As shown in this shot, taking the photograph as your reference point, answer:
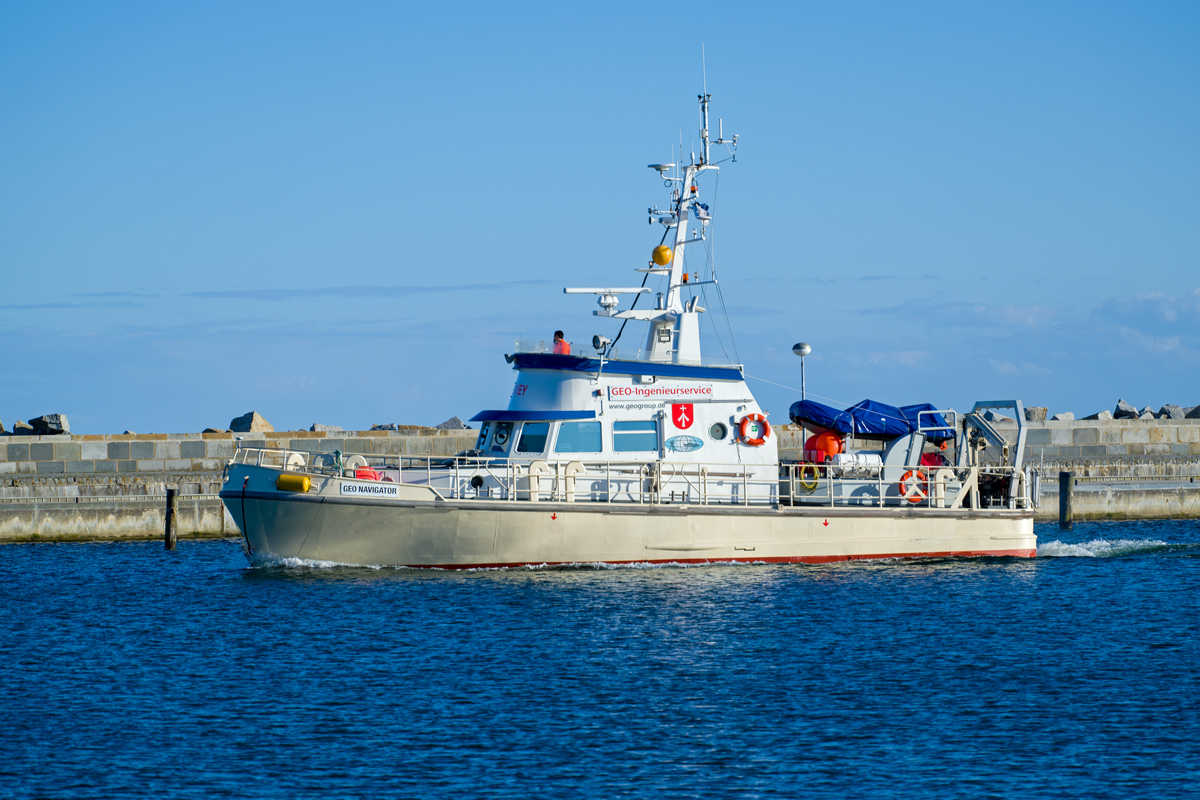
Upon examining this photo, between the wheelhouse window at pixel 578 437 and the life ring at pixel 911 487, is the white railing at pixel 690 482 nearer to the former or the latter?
the life ring at pixel 911 487

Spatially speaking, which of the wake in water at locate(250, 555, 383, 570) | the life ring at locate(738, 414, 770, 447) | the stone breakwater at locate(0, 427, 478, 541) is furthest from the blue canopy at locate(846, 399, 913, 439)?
the stone breakwater at locate(0, 427, 478, 541)

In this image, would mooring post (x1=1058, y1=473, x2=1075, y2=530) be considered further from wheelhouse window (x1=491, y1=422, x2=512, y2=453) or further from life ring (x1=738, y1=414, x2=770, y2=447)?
wheelhouse window (x1=491, y1=422, x2=512, y2=453)

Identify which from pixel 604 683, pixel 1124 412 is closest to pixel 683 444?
pixel 604 683

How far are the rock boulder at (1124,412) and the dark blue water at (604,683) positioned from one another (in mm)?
32001

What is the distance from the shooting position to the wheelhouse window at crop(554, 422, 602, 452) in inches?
902

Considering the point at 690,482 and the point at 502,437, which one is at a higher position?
the point at 502,437

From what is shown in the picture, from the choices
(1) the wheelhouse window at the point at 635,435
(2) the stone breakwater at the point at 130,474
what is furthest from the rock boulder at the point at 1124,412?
(1) the wheelhouse window at the point at 635,435

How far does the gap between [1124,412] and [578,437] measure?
39417 millimetres

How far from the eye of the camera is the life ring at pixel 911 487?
24.4 metres

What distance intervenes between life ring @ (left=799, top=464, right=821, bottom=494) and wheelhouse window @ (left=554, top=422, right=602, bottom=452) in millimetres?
4137

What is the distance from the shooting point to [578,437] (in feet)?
75.5

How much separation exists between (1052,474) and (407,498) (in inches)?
1065

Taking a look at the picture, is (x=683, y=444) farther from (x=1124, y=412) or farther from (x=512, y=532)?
(x=1124, y=412)

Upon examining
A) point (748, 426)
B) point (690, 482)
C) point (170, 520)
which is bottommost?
point (170, 520)
